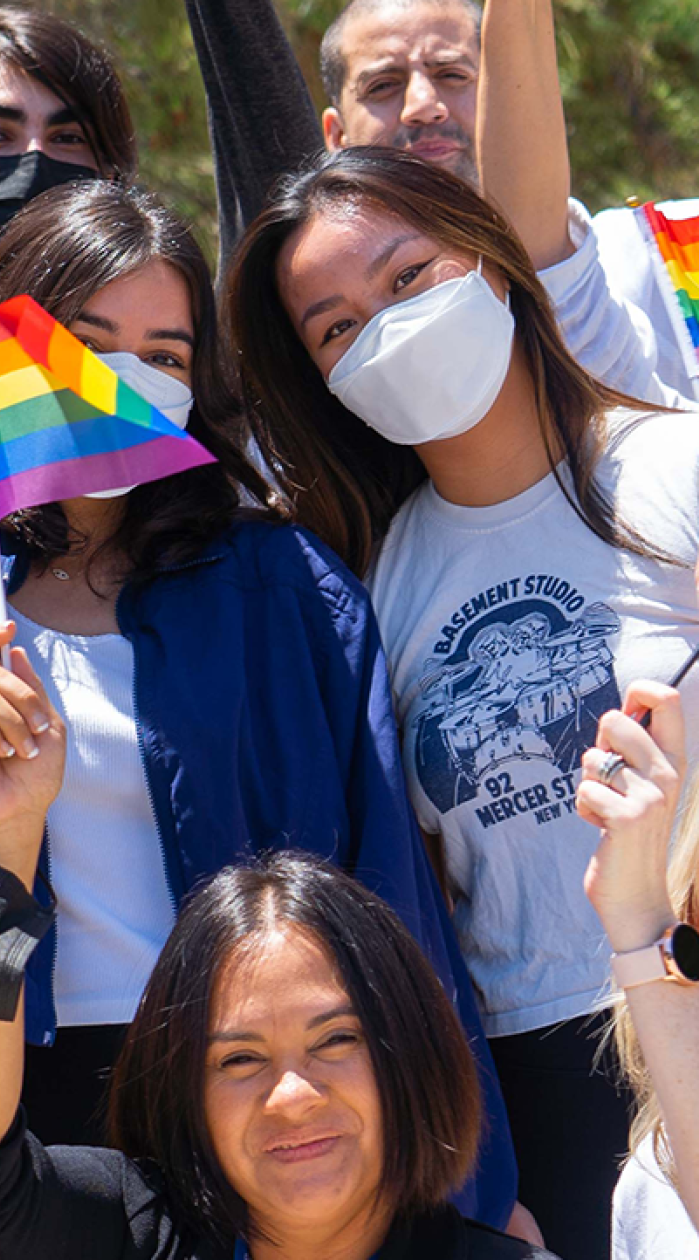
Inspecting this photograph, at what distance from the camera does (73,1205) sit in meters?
2.22

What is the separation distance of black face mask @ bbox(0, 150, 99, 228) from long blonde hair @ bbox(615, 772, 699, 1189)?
1.80 m

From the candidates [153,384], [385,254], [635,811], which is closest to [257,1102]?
[635,811]

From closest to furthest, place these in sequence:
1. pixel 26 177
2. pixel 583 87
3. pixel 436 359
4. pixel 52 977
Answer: pixel 52 977
pixel 436 359
pixel 26 177
pixel 583 87

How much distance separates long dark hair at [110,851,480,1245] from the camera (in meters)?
2.28

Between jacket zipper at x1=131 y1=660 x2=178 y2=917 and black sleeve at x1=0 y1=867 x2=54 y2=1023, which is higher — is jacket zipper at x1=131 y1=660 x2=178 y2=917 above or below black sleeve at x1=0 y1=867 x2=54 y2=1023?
above

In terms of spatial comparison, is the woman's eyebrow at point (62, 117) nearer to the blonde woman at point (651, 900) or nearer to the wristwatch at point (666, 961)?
the blonde woman at point (651, 900)

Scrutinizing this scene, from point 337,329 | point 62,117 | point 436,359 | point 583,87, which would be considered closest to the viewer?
point 436,359

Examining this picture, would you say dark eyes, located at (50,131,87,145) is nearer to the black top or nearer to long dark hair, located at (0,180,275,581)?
long dark hair, located at (0,180,275,581)

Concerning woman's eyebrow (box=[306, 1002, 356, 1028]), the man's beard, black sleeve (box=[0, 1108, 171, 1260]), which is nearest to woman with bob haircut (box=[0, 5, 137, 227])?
the man's beard

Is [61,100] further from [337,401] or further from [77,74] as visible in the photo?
[337,401]

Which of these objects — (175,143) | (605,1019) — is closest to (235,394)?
(605,1019)

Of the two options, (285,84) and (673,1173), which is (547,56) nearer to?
(285,84)

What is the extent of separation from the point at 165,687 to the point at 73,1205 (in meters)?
0.75

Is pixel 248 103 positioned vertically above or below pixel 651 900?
above
